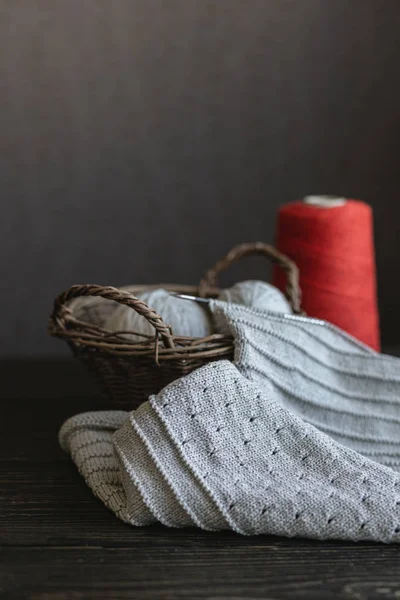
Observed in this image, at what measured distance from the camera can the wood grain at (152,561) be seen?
55 centimetres

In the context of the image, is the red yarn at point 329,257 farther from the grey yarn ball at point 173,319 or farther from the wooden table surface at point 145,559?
the wooden table surface at point 145,559

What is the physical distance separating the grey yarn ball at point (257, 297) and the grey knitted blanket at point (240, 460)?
108mm

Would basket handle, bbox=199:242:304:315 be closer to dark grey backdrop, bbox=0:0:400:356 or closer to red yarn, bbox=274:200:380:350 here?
red yarn, bbox=274:200:380:350

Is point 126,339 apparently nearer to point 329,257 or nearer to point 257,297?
point 257,297

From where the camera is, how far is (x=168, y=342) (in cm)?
79

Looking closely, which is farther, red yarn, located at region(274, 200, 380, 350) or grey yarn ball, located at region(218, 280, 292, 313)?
red yarn, located at region(274, 200, 380, 350)

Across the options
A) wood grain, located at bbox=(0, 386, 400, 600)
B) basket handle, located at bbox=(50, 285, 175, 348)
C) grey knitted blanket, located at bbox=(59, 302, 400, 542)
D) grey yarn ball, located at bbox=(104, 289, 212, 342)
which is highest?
basket handle, located at bbox=(50, 285, 175, 348)

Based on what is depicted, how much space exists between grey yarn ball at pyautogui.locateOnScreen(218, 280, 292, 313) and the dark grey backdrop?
26.6 inches

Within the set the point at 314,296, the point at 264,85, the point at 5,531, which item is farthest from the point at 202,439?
the point at 264,85

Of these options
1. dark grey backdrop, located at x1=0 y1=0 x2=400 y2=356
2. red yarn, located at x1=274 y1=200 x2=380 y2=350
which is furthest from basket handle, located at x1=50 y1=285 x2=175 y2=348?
dark grey backdrop, located at x1=0 y1=0 x2=400 y2=356

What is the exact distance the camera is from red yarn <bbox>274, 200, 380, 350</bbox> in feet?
3.93

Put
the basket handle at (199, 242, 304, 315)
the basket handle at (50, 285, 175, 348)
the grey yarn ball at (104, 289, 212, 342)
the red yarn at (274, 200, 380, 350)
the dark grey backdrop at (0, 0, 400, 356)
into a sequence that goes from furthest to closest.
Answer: the dark grey backdrop at (0, 0, 400, 356) → the red yarn at (274, 200, 380, 350) → the basket handle at (199, 242, 304, 315) → the grey yarn ball at (104, 289, 212, 342) → the basket handle at (50, 285, 175, 348)

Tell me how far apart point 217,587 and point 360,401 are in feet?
1.28

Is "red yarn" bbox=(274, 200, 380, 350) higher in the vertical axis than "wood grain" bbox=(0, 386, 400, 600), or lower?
higher
